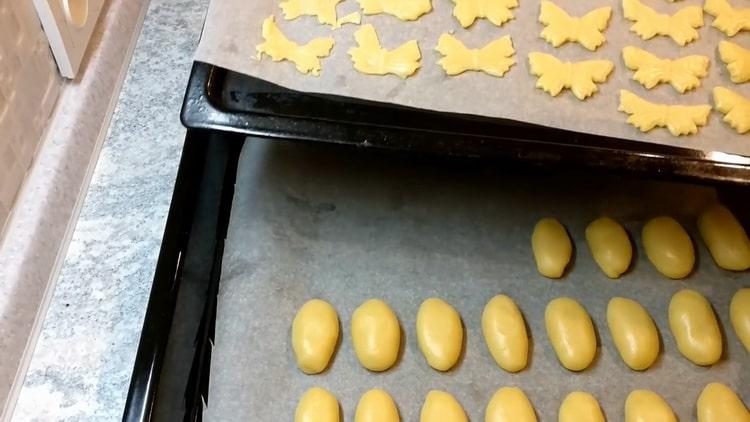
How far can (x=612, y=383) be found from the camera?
0.72m

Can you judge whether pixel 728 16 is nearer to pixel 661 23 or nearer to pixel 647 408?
pixel 661 23

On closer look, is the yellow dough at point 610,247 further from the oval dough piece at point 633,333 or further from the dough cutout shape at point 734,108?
the dough cutout shape at point 734,108

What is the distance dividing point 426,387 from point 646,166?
28cm

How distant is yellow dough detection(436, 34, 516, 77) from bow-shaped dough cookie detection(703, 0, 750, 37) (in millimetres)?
183

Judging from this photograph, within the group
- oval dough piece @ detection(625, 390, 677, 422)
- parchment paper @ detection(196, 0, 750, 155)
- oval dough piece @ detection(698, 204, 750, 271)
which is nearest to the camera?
parchment paper @ detection(196, 0, 750, 155)

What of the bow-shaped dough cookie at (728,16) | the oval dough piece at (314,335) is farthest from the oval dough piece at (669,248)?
the oval dough piece at (314,335)

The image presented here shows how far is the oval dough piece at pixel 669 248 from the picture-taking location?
781mm

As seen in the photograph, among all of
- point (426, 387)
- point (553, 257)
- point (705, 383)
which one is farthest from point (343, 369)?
point (705, 383)

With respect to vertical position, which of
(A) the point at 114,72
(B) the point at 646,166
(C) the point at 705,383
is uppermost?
(B) the point at 646,166

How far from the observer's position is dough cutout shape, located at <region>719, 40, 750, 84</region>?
61 cm

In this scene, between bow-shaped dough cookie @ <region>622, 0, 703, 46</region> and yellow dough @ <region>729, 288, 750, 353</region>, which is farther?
yellow dough @ <region>729, 288, 750, 353</region>

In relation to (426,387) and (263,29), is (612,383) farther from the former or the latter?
(263,29)

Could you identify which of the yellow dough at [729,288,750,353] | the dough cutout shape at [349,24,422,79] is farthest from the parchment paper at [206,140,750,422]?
the dough cutout shape at [349,24,422,79]

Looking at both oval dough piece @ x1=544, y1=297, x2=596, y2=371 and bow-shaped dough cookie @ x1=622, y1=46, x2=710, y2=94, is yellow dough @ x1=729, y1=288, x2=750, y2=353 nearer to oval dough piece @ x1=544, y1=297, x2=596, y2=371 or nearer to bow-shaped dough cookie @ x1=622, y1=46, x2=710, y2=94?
oval dough piece @ x1=544, y1=297, x2=596, y2=371
